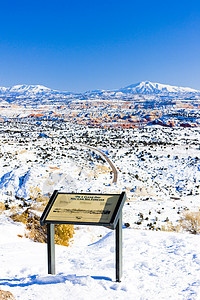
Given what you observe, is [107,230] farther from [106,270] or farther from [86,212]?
[86,212]

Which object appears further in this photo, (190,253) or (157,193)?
(157,193)

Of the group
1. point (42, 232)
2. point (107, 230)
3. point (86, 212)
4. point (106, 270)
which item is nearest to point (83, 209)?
point (86, 212)

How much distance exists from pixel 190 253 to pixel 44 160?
2503 cm

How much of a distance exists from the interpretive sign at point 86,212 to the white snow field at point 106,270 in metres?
0.50

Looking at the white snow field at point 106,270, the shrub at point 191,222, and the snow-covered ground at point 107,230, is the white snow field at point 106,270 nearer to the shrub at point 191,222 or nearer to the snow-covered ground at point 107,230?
the snow-covered ground at point 107,230

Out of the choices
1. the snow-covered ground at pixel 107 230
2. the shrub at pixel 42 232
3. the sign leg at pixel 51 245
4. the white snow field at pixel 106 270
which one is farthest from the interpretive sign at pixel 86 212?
the shrub at pixel 42 232

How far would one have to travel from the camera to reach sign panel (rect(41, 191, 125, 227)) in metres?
5.44

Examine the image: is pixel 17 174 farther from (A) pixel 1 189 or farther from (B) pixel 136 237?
(B) pixel 136 237

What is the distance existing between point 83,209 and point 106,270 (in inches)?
82.9

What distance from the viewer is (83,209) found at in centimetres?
569

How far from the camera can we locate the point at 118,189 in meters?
24.1

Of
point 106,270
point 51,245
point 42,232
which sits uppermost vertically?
point 51,245

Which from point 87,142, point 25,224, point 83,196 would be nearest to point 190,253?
point 83,196

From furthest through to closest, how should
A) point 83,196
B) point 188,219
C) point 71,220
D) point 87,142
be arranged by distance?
1. point 87,142
2. point 188,219
3. point 83,196
4. point 71,220
